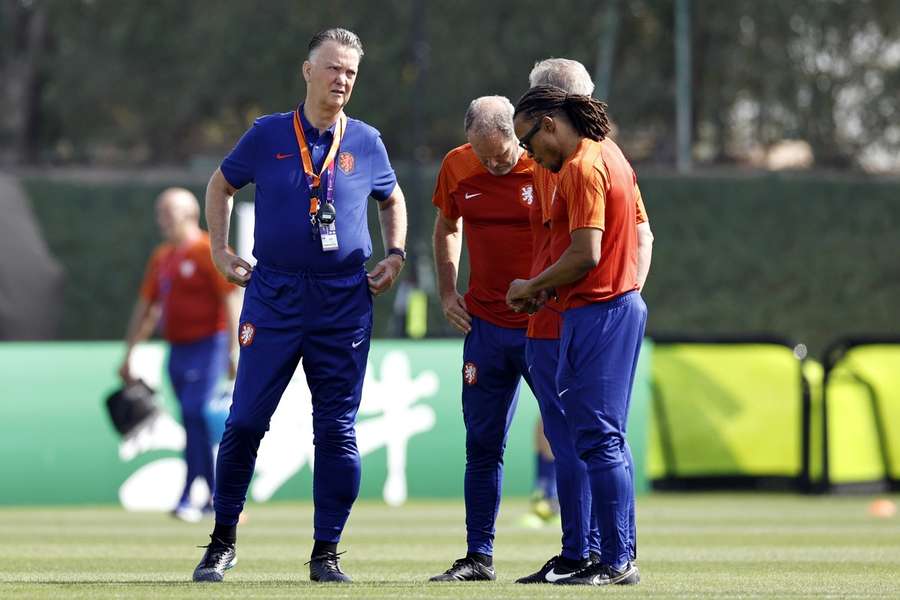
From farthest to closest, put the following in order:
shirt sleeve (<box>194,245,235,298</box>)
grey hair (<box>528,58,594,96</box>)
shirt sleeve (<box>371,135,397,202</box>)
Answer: shirt sleeve (<box>194,245,235,298</box>) < shirt sleeve (<box>371,135,397,202</box>) < grey hair (<box>528,58,594,96</box>)

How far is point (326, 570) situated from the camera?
7855mm

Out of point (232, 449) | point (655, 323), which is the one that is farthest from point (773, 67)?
point (232, 449)

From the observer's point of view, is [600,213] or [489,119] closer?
[600,213]

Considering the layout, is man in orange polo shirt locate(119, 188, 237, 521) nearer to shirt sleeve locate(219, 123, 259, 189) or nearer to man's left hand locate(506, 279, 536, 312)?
shirt sleeve locate(219, 123, 259, 189)

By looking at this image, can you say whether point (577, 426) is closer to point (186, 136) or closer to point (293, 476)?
point (293, 476)

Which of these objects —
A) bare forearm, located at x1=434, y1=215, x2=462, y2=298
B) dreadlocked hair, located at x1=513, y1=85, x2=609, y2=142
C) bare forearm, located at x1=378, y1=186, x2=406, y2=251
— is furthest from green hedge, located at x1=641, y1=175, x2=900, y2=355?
dreadlocked hair, located at x1=513, y1=85, x2=609, y2=142

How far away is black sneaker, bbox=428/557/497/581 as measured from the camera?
7.96 m

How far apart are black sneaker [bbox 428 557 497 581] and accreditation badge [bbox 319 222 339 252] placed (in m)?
1.47

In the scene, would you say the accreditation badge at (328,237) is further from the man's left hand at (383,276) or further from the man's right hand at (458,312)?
the man's right hand at (458,312)

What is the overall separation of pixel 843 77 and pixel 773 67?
1.49 m

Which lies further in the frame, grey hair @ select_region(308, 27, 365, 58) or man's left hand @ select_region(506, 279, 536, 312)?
grey hair @ select_region(308, 27, 365, 58)

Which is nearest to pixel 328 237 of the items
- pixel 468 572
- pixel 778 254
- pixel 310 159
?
pixel 310 159

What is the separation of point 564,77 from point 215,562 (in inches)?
97.6

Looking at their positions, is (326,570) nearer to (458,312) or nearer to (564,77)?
(458,312)
